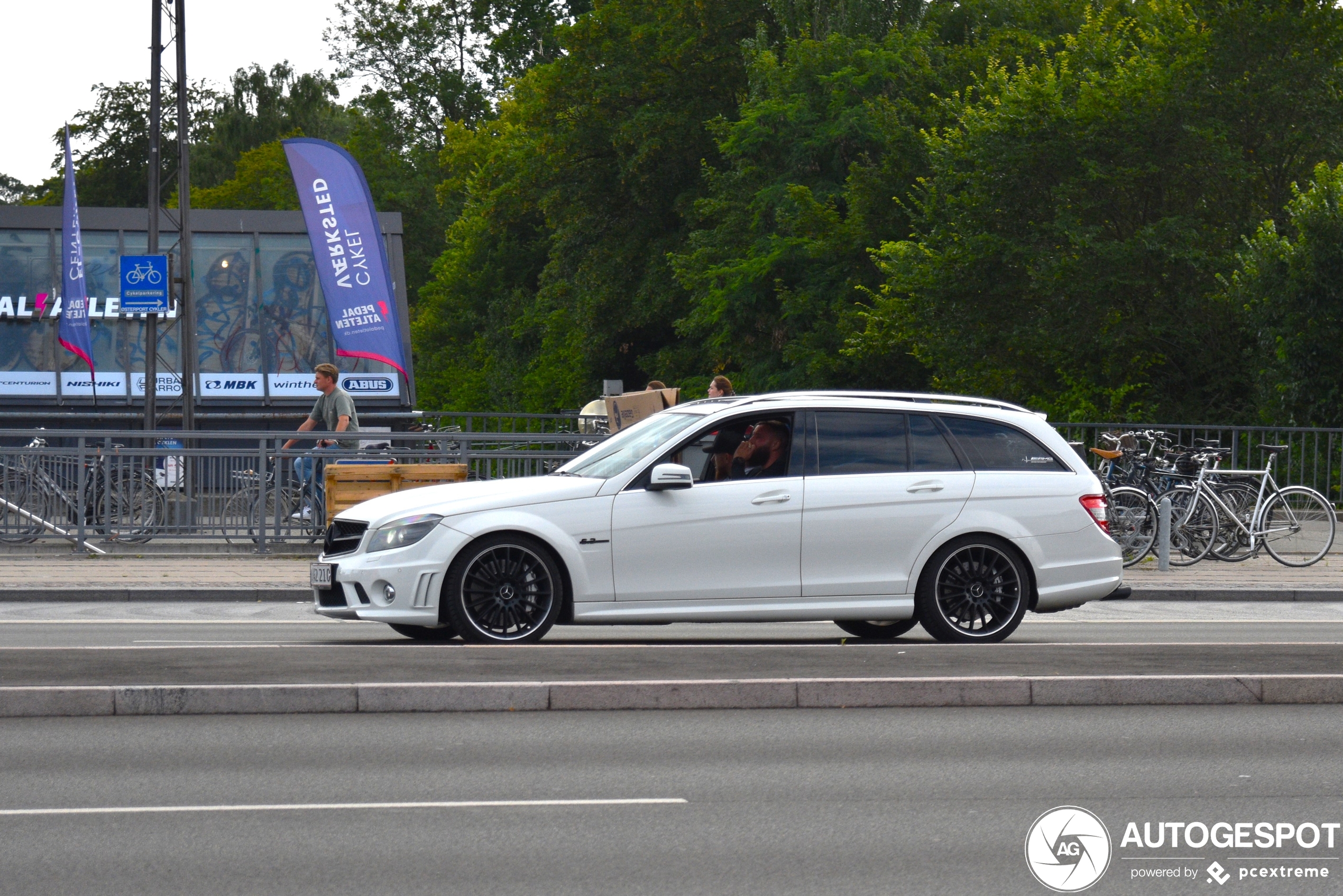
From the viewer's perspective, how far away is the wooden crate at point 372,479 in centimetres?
1747

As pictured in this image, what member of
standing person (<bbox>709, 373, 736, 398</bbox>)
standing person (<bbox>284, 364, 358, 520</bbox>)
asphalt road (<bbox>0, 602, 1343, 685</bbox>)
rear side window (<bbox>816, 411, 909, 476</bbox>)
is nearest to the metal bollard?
standing person (<bbox>709, 373, 736, 398</bbox>)

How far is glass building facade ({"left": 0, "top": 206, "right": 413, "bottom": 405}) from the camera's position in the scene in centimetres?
3116

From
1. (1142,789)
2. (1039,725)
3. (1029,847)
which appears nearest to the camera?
(1029,847)

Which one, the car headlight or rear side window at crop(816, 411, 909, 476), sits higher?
rear side window at crop(816, 411, 909, 476)

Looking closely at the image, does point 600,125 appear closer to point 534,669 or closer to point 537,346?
point 537,346

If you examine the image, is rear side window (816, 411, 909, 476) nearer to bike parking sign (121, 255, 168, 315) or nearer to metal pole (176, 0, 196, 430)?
bike parking sign (121, 255, 168, 315)

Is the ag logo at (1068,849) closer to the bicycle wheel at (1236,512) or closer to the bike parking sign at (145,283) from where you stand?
the bicycle wheel at (1236,512)

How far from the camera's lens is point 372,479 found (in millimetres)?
17516

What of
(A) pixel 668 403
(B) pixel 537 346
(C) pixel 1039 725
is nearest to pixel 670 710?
(C) pixel 1039 725

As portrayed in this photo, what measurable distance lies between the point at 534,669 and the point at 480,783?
2306mm

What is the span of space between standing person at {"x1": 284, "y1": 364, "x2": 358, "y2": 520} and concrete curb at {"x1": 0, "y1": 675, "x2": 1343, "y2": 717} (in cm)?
1018

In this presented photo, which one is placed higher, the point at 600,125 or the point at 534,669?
the point at 600,125

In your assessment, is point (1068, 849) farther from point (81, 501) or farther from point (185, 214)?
point (185, 214)

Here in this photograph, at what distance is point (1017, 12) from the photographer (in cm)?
4081
